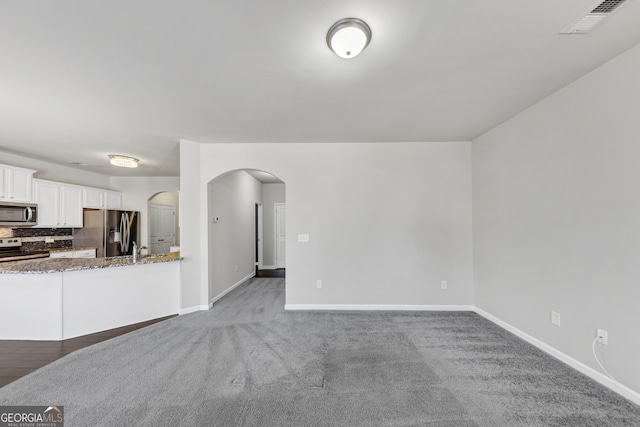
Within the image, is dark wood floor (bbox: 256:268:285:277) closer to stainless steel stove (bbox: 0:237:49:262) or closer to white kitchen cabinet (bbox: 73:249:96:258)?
white kitchen cabinet (bbox: 73:249:96:258)

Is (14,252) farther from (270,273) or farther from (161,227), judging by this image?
(270,273)

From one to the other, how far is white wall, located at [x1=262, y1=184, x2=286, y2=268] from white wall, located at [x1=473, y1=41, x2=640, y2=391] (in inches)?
213

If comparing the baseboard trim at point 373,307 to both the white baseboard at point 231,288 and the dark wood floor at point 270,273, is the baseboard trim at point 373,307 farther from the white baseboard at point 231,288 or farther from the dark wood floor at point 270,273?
the dark wood floor at point 270,273

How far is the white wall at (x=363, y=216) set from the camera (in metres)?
3.93

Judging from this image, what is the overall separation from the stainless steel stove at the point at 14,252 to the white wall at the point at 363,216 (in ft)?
10.0

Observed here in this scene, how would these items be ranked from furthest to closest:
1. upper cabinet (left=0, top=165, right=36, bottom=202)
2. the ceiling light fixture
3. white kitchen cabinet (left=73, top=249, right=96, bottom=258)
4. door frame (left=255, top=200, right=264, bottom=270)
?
door frame (left=255, top=200, right=264, bottom=270), white kitchen cabinet (left=73, top=249, right=96, bottom=258), the ceiling light fixture, upper cabinet (left=0, top=165, right=36, bottom=202)

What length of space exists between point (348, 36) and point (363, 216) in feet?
8.87

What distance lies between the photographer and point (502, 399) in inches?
77.7

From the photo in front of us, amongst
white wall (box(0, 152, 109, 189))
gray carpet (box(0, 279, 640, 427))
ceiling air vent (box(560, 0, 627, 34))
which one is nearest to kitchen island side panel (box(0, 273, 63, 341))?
gray carpet (box(0, 279, 640, 427))

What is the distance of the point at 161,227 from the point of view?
7.35 metres

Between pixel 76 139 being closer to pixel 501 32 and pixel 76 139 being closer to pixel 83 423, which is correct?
pixel 83 423

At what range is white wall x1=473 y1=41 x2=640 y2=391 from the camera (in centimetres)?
196

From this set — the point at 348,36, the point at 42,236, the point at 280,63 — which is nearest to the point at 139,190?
the point at 42,236

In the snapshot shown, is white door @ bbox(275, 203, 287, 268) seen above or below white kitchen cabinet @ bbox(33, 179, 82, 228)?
below
